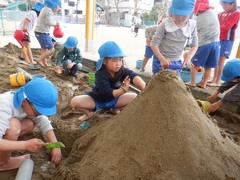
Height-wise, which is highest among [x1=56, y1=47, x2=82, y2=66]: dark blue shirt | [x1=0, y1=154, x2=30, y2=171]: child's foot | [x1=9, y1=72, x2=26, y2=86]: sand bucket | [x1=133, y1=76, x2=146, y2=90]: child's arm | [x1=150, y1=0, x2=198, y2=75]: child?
[x1=150, y1=0, x2=198, y2=75]: child

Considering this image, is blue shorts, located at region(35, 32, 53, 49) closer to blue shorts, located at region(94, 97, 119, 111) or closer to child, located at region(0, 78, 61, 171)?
blue shorts, located at region(94, 97, 119, 111)

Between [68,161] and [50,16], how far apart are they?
11.2 feet

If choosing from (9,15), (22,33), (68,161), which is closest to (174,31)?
(68,161)

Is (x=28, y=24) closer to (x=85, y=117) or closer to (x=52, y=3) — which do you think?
(x=52, y=3)

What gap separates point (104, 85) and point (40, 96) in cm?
86

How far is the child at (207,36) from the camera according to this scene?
3385 mm

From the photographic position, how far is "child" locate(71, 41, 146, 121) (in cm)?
217

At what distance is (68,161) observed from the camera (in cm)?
163

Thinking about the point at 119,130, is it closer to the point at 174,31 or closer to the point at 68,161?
the point at 68,161

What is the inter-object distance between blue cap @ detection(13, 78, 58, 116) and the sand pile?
412 millimetres

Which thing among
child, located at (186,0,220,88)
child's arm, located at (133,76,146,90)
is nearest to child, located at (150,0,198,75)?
child's arm, located at (133,76,146,90)

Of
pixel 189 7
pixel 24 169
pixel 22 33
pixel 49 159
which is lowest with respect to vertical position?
pixel 49 159

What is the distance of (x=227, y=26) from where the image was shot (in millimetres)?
3635

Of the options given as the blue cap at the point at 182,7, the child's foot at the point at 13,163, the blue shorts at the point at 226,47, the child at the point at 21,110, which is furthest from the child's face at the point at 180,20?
the child's foot at the point at 13,163
